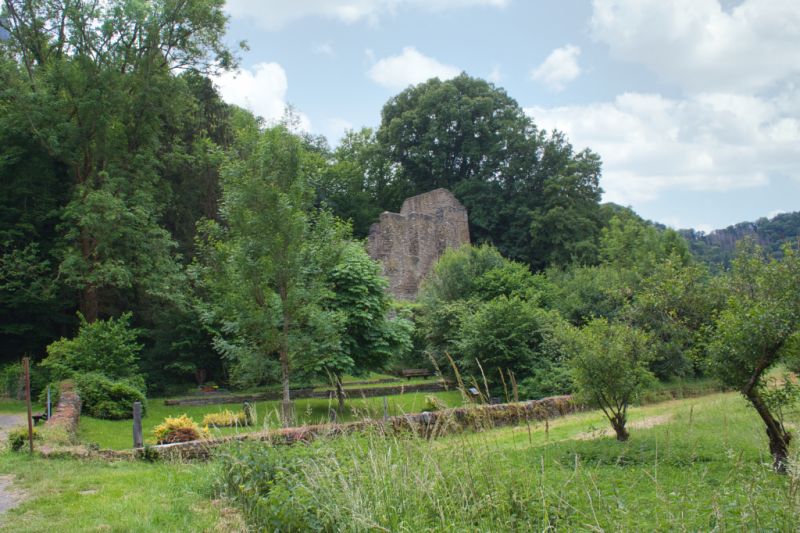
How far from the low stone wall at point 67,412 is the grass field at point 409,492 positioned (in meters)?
2.59

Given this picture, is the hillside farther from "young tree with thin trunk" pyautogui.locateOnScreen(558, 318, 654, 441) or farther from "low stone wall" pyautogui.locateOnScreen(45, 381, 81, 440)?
"low stone wall" pyautogui.locateOnScreen(45, 381, 81, 440)

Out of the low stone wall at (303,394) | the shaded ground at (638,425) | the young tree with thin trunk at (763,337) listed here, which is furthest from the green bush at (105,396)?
the young tree with thin trunk at (763,337)

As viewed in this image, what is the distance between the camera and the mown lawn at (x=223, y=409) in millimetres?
12734

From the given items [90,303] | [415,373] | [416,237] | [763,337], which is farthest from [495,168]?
[763,337]

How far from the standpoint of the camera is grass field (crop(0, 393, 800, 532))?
474 centimetres

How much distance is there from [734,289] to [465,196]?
115 ft

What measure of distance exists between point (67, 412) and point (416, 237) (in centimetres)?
2845

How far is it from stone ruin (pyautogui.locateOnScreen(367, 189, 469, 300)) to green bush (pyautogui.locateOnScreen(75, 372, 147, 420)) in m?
21.7

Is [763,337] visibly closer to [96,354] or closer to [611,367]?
[611,367]

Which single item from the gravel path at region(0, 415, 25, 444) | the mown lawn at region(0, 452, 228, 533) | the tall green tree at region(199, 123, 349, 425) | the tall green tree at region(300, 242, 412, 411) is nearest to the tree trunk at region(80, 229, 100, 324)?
the gravel path at region(0, 415, 25, 444)

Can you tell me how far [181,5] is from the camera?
23.9m

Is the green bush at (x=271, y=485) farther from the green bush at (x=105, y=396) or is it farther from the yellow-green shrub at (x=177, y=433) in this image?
the green bush at (x=105, y=396)

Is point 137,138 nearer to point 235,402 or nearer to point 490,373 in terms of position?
point 235,402

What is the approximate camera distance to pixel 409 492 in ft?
17.9
